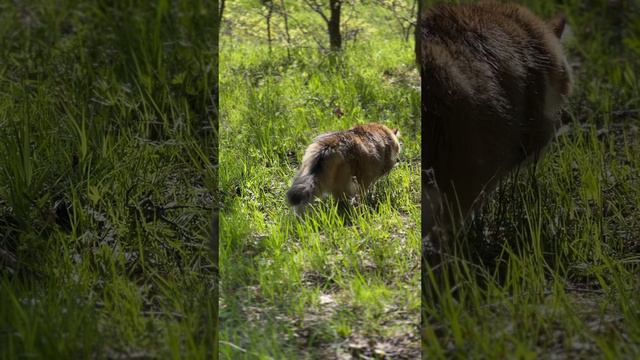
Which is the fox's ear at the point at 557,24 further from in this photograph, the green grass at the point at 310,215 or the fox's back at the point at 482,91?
the green grass at the point at 310,215

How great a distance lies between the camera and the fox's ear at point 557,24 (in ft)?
11.9

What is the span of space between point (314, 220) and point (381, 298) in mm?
398

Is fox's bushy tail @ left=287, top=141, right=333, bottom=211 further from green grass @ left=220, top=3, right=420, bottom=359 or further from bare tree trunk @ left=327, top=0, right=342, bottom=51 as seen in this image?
bare tree trunk @ left=327, top=0, right=342, bottom=51

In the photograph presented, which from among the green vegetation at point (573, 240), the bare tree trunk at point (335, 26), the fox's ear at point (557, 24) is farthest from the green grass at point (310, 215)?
the fox's ear at point (557, 24)

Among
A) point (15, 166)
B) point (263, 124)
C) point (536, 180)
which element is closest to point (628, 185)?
point (536, 180)

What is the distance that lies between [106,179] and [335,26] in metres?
1.33

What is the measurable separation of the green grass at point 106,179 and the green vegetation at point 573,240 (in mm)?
1025

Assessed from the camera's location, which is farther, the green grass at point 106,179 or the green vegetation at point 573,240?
the green grass at point 106,179

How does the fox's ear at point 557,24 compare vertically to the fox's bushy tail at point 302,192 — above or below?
above

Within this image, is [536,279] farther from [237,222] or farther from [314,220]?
[237,222]

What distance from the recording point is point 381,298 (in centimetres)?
309

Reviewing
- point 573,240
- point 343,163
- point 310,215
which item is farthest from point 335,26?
point 573,240

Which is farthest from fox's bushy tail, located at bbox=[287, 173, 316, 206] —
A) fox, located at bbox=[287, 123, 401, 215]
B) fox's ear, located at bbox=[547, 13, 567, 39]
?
fox's ear, located at bbox=[547, 13, 567, 39]

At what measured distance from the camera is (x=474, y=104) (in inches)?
123
